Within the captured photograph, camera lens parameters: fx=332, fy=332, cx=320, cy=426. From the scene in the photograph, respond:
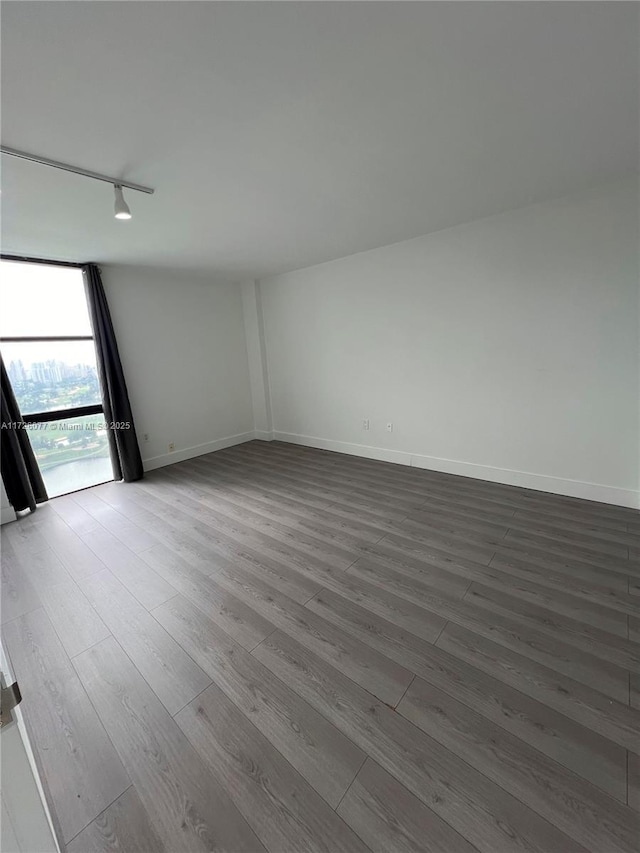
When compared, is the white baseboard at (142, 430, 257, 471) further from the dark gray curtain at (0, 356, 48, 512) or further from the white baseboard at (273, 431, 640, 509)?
the white baseboard at (273, 431, 640, 509)

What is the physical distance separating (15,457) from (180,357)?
2201mm

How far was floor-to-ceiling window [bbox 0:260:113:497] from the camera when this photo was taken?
3449mm

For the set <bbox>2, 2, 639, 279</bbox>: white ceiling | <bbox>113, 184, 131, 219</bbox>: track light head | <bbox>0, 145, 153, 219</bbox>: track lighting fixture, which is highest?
<bbox>2, 2, 639, 279</bbox>: white ceiling

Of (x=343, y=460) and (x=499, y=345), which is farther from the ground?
(x=499, y=345)

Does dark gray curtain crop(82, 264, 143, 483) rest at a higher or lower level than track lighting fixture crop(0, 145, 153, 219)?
lower

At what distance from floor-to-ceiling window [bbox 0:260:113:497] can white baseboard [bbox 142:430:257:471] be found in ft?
1.88

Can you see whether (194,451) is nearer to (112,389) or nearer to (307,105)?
(112,389)

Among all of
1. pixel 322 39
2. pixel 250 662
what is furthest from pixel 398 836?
pixel 322 39

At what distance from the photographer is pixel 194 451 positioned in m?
5.06

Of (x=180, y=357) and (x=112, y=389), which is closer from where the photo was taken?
(x=112, y=389)

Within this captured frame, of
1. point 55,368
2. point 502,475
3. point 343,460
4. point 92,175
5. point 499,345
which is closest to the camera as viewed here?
point 92,175

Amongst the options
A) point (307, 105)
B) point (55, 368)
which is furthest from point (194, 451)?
point (307, 105)

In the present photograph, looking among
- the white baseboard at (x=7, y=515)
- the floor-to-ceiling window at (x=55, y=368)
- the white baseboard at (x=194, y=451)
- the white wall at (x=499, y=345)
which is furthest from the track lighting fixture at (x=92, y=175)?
the white baseboard at (x=194, y=451)

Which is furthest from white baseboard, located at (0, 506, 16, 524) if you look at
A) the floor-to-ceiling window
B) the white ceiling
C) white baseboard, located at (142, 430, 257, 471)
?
the white ceiling
